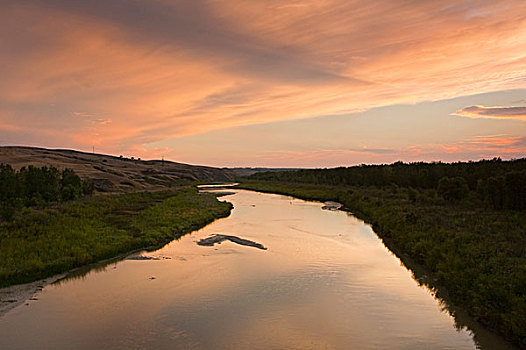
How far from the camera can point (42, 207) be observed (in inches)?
1598

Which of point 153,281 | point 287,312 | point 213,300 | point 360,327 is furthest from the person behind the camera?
point 153,281

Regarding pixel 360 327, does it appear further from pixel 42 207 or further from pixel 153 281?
pixel 42 207

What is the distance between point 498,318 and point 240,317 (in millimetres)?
9920

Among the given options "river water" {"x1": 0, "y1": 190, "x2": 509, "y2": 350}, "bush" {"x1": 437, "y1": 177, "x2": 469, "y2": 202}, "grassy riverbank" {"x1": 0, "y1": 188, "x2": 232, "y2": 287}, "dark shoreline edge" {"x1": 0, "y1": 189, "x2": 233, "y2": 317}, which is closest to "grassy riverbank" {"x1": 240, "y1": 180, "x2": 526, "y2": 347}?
"river water" {"x1": 0, "y1": 190, "x2": 509, "y2": 350}

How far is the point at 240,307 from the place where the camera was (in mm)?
17672

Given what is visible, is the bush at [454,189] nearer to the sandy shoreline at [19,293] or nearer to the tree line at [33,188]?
the sandy shoreline at [19,293]

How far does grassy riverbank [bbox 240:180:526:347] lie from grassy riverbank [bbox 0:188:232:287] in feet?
63.5

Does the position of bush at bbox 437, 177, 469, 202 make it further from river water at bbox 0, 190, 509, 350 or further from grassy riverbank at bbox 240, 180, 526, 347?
river water at bbox 0, 190, 509, 350

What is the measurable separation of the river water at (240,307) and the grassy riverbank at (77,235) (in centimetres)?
173

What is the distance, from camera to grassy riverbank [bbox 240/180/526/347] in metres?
14.4

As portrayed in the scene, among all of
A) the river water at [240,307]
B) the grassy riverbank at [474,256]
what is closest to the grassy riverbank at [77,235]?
the river water at [240,307]

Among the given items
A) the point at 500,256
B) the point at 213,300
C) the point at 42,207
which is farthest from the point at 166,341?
the point at 42,207

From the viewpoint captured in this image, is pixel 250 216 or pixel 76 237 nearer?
pixel 76 237

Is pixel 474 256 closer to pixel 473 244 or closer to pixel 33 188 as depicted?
pixel 473 244
